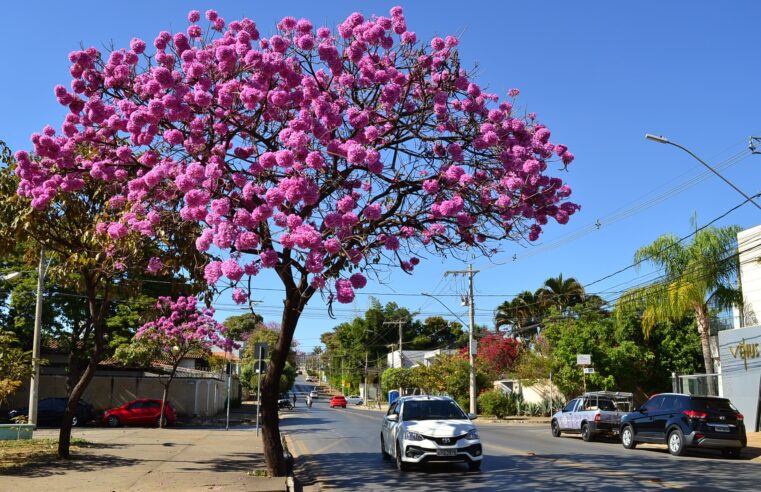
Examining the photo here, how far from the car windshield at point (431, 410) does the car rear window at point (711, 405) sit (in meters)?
7.29

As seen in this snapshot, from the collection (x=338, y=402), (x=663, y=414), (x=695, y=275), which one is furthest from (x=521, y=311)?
(x=663, y=414)

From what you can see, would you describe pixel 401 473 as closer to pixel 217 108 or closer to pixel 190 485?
pixel 190 485

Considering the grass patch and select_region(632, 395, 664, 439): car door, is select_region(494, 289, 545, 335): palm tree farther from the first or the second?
the grass patch

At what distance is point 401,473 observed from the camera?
14.2m

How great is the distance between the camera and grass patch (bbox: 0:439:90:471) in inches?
590

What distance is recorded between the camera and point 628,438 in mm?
20938

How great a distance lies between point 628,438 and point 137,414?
2332cm

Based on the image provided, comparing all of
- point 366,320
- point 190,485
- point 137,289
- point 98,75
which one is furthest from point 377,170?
point 366,320

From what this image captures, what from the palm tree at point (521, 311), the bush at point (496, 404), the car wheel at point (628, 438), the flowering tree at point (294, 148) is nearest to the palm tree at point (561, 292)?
the palm tree at point (521, 311)

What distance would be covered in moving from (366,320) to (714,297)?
69801 mm

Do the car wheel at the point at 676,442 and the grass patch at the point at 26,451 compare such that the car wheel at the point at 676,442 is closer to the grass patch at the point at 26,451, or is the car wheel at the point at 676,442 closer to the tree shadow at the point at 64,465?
the tree shadow at the point at 64,465

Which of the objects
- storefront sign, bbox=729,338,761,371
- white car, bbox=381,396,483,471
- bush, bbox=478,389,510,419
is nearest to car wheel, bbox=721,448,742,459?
storefront sign, bbox=729,338,761,371

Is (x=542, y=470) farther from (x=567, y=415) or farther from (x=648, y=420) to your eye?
(x=567, y=415)

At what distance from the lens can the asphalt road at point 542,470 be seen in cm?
1222
